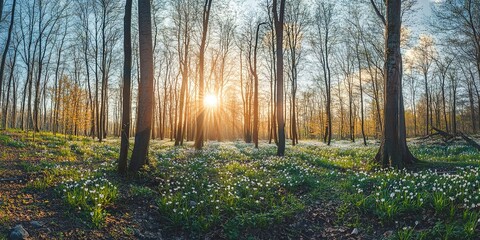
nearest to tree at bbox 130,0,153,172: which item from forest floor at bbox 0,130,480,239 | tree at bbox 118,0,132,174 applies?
tree at bbox 118,0,132,174

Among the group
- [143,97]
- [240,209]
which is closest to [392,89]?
[240,209]

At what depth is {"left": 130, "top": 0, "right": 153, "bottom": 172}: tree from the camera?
7840 mm

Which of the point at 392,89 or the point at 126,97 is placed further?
the point at 392,89

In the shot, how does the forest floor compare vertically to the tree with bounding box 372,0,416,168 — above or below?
below

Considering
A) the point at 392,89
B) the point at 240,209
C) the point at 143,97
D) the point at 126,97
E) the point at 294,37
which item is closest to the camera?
the point at 240,209

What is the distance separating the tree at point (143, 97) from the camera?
25.7 feet

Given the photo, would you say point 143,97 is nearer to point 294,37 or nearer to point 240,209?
point 240,209

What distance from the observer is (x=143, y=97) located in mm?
7852

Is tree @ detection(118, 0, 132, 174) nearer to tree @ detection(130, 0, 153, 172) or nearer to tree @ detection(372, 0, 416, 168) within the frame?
tree @ detection(130, 0, 153, 172)

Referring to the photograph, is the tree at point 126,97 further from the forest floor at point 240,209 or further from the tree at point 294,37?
the tree at point 294,37

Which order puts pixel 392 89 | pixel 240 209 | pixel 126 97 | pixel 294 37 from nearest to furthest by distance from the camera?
pixel 240 209, pixel 126 97, pixel 392 89, pixel 294 37

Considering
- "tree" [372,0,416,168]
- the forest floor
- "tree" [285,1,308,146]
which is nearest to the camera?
the forest floor

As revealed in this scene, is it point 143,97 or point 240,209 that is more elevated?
point 143,97

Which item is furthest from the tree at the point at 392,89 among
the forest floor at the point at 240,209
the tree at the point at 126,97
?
the tree at the point at 126,97
